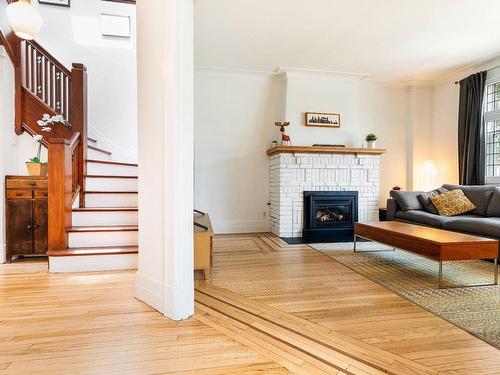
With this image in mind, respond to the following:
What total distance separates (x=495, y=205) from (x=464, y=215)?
36 cm

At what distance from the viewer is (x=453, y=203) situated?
13.5 ft

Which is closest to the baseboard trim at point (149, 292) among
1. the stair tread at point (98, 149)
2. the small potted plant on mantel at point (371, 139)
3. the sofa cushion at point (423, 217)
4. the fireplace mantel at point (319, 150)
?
the stair tread at point (98, 149)

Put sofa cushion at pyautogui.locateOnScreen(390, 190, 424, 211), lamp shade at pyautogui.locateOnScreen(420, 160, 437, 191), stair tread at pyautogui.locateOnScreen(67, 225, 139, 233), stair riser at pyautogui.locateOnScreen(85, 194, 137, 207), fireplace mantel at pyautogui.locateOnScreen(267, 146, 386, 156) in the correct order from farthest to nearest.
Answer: lamp shade at pyautogui.locateOnScreen(420, 160, 437, 191)
fireplace mantel at pyautogui.locateOnScreen(267, 146, 386, 156)
sofa cushion at pyautogui.locateOnScreen(390, 190, 424, 211)
stair riser at pyautogui.locateOnScreen(85, 194, 137, 207)
stair tread at pyautogui.locateOnScreen(67, 225, 139, 233)

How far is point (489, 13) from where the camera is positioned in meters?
3.30

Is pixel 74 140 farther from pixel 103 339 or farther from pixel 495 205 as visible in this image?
pixel 495 205

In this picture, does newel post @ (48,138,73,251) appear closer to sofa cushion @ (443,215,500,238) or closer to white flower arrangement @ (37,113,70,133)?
white flower arrangement @ (37,113,70,133)

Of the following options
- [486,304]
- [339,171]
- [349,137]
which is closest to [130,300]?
[486,304]

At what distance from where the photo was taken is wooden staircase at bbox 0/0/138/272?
119 inches

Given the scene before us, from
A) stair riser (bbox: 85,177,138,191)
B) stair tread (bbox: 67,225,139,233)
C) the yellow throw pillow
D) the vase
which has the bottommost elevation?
stair tread (bbox: 67,225,139,233)

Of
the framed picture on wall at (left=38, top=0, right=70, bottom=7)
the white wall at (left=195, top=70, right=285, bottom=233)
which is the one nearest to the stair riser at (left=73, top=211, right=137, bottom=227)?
the white wall at (left=195, top=70, right=285, bottom=233)

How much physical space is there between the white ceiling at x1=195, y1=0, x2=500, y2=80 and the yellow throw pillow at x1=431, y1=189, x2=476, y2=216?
206 cm

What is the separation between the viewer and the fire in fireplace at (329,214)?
477 cm

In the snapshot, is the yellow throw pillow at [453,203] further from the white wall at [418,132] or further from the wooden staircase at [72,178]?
the wooden staircase at [72,178]

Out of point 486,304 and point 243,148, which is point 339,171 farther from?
point 486,304
